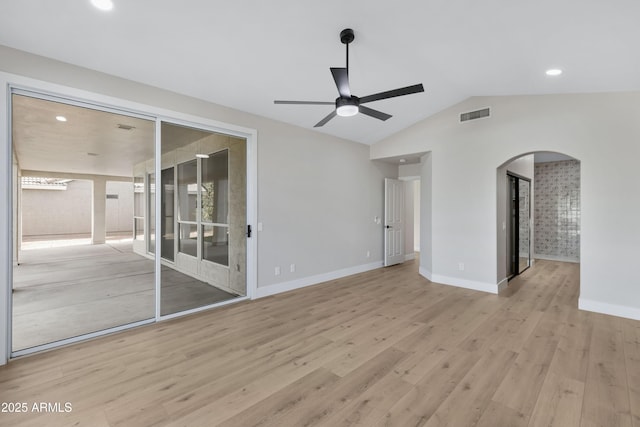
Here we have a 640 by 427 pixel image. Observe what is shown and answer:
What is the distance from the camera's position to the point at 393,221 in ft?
22.9

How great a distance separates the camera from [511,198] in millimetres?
5691

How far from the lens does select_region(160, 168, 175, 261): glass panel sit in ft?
13.2

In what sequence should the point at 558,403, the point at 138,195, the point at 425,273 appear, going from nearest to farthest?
the point at 558,403 → the point at 138,195 → the point at 425,273

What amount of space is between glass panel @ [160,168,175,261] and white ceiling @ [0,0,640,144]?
1423 millimetres

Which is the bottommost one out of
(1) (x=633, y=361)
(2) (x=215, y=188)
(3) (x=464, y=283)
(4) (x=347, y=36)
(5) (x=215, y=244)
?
(1) (x=633, y=361)

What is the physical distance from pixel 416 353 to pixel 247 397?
63.4 inches

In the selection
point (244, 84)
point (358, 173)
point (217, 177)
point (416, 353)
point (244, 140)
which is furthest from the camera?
point (358, 173)

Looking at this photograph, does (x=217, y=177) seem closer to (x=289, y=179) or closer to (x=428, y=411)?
(x=289, y=179)

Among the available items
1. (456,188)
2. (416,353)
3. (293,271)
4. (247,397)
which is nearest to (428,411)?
(416,353)

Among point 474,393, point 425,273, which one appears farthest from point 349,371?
point 425,273

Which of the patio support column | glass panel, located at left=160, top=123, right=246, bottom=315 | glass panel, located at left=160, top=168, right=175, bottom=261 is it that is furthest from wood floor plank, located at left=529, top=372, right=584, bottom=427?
the patio support column

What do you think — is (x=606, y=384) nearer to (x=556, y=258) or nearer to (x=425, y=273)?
(x=425, y=273)

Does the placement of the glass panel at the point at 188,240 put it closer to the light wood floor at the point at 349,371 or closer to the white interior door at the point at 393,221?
the light wood floor at the point at 349,371

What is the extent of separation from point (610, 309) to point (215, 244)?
585 cm
